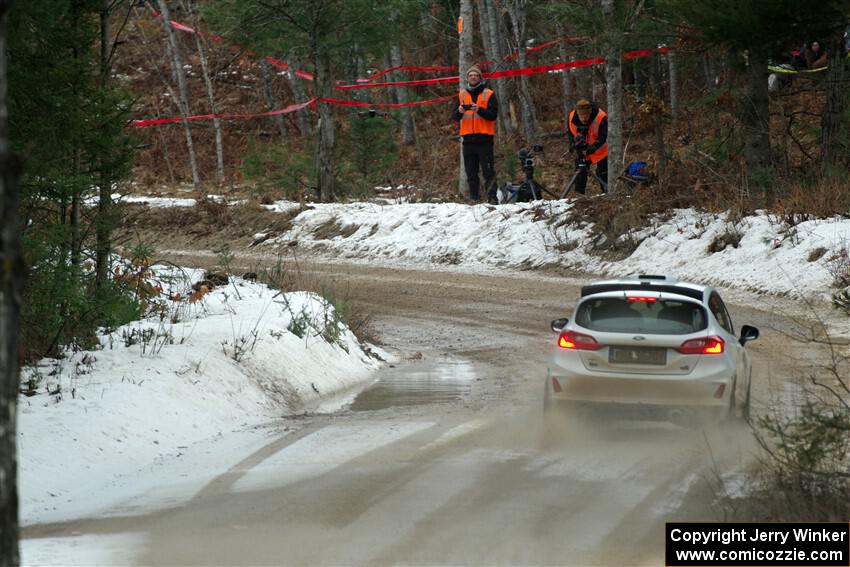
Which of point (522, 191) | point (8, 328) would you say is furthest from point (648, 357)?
point (522, 191)

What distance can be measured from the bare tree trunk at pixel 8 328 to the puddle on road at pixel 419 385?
25.1 feet

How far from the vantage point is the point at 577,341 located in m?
9.87

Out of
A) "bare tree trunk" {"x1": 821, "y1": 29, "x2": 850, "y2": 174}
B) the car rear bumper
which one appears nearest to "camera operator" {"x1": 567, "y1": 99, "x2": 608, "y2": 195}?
"bare tree trunk" {"x1": 821, "y1": 29, "x2": 850, "y2": 174}

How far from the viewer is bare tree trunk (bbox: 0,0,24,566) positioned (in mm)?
3598

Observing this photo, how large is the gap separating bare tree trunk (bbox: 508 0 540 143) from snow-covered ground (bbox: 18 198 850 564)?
14029 millimetres

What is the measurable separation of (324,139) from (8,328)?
25.8 m

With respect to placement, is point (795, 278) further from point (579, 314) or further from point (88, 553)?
point (88, 553)

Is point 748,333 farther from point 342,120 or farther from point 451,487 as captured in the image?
point 342,120

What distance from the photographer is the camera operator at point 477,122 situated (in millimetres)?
24734

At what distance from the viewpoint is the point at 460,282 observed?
2088 centimetres

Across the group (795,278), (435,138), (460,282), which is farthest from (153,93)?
(795,278)

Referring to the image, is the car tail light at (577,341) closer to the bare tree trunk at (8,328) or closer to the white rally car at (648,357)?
the white rally car at (648,357)

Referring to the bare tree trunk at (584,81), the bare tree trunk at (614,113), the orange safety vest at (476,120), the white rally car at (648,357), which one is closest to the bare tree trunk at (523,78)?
the bare tree trunk at (584,81)

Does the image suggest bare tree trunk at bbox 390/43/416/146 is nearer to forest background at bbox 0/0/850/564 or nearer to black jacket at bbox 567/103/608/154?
forest background at bbox 0/0/850/564
